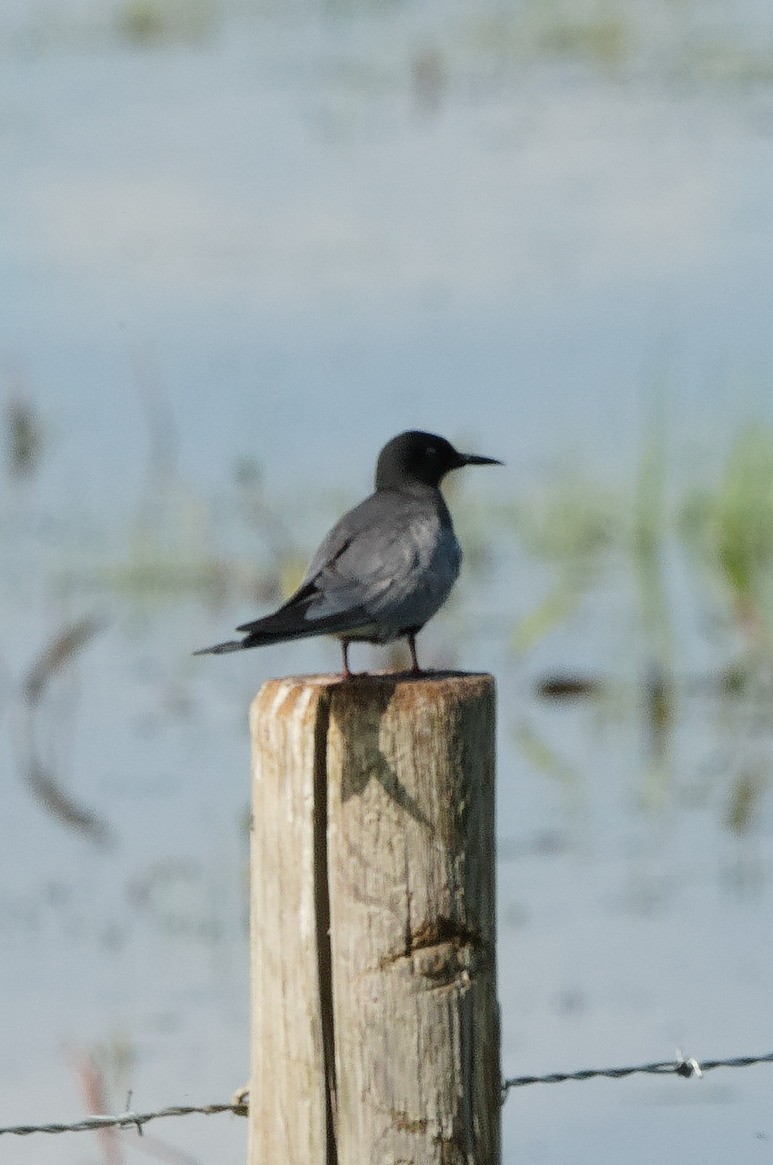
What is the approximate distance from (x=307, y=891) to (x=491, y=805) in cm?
29

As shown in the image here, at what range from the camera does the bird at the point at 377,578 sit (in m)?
4.06

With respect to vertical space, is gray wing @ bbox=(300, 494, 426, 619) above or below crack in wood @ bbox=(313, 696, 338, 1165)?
above

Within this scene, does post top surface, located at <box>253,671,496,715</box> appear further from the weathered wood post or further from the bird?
the bird

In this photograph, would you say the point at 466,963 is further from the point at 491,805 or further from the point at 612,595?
the point at 612,595

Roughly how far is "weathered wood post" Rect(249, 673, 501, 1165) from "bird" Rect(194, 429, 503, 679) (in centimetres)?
48

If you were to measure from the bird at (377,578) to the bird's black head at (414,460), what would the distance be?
41 centimetres

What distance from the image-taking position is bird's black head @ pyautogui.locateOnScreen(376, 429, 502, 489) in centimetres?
514

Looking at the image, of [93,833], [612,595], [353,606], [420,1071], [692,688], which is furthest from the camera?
[612,595]

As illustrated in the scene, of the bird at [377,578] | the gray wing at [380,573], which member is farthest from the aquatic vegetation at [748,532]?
the gray wing at [380,573]

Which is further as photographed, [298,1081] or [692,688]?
[692,688]

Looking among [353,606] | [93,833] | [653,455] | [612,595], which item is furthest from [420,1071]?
[612,595]

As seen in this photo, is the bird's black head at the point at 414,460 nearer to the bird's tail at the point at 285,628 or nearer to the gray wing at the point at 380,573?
the gray wing at the point at 380,573

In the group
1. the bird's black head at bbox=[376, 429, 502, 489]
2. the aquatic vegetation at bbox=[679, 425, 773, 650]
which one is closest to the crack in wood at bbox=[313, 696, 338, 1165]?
the bird's black head at bbox=[376, 429, 502, 489]

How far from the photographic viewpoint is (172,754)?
973cm
